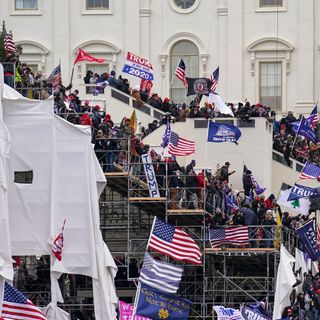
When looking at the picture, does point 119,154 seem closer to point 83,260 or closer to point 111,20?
point 83,260

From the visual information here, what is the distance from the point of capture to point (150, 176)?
108938 millimetres

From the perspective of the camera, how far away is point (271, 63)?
142125 mm

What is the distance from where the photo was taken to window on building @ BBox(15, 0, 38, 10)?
470 feet

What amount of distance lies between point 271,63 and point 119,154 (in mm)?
33795

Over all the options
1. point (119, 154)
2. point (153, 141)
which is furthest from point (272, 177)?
point (119, 154)

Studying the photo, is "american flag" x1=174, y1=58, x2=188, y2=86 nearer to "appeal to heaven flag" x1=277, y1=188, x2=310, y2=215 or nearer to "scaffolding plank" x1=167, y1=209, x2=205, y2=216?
"appeal to heaven flag" x1=277, y1=188, x2=310, y2=215

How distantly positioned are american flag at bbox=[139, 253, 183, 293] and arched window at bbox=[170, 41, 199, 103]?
3516 cm

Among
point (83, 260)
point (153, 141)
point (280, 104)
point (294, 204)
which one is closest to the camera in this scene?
point (83, 260)

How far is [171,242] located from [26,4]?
125 ft

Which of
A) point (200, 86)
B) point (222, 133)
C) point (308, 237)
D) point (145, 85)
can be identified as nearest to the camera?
point (308, 237)

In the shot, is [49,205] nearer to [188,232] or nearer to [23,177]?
[23,177]

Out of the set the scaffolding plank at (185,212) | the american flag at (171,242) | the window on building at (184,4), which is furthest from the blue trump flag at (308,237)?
the window on building at (184,4)

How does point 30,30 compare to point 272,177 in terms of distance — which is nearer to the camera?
point 272,177

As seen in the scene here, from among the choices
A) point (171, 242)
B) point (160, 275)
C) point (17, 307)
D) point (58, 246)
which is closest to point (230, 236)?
point (171, 242)
